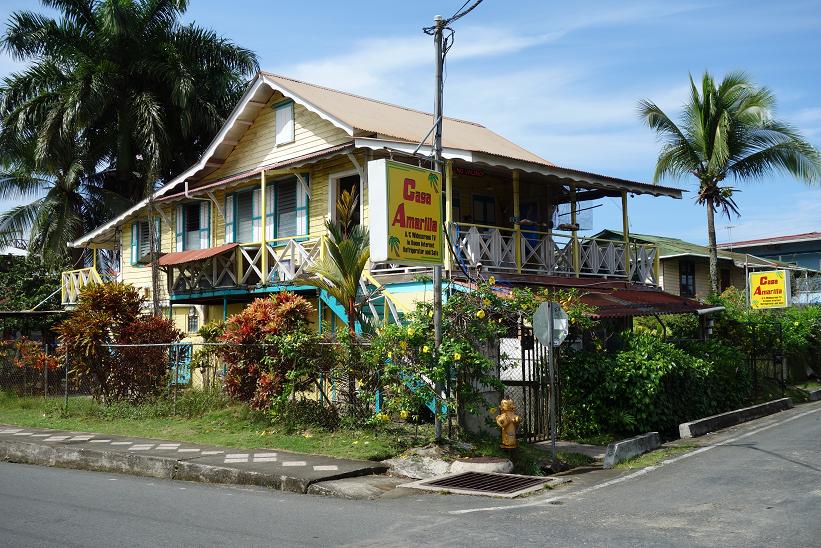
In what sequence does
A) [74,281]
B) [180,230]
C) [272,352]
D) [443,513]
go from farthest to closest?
[74,281]
[180,230]
[272,352]
[443,513]

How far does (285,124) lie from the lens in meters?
20.6

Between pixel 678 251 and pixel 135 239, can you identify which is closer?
→ pixel 135 239

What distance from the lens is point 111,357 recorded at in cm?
1681

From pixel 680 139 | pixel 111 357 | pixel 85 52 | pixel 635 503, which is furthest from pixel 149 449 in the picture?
pixel 85 52

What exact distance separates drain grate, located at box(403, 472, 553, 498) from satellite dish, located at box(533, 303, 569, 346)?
213cm

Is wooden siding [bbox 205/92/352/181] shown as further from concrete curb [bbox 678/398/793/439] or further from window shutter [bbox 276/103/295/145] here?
concrete curb [bbox 678/398/793/439]

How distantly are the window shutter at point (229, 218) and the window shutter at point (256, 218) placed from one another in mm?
896

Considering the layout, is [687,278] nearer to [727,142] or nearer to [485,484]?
[727,142]

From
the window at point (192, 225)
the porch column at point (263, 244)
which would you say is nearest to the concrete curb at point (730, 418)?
the porch column at point (263, 244)

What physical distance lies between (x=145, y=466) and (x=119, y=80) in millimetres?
21088

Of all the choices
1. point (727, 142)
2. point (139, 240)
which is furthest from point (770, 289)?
point (139, 240)

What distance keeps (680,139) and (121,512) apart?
71.3 feet

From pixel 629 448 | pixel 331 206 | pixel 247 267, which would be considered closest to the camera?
pixel 629 448

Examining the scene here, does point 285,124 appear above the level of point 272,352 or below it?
above
